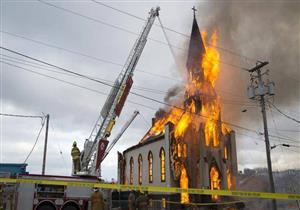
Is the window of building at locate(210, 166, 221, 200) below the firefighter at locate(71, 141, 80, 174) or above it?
below

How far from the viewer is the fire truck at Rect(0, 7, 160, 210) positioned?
55.4ft

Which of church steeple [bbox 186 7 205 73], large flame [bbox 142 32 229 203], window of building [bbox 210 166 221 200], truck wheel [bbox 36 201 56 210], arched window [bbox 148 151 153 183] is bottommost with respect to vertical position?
truck wheel [bbox 36 201 56 210]

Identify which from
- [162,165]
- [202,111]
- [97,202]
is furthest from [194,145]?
[97,202]

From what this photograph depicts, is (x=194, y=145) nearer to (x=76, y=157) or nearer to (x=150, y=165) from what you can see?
(x=150, y=165)

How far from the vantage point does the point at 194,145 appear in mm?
31984

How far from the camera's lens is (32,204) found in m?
16.8

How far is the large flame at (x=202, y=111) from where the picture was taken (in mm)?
31470

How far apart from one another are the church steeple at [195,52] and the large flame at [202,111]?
0.39 meters

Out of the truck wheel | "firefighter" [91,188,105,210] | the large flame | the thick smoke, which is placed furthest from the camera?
the thick smoke

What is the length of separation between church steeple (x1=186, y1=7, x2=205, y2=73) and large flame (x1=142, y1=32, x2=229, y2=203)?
0.39 metres

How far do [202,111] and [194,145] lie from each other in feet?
15.4

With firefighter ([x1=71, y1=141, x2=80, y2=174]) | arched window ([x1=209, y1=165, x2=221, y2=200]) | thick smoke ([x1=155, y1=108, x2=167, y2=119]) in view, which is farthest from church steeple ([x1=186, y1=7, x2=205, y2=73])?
firefighter ([x1=71, y1=141, x2=80, y2=174])

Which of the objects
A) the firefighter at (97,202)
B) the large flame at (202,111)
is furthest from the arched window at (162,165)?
the firefighter at (97,202)

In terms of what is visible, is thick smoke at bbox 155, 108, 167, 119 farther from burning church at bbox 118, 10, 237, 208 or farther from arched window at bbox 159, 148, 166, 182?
arched window at bbox 159, 148, 166, 182
